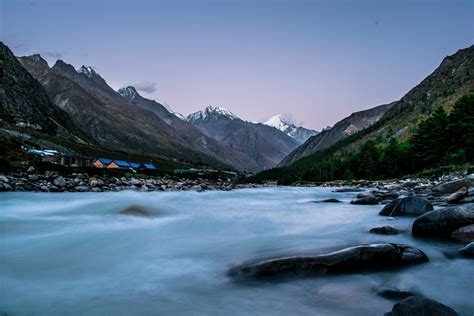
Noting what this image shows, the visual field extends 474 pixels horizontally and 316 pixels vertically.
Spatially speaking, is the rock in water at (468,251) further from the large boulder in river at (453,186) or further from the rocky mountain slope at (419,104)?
the rocky mountain slope at (419,104)

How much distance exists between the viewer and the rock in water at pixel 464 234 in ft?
30.6

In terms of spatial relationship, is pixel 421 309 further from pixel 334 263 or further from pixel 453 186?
pixel 453 186

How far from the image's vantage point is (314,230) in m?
13.3

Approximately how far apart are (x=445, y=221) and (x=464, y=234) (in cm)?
73

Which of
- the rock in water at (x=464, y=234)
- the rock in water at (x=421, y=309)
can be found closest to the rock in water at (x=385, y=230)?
the rock in water at (x=464, y=234)

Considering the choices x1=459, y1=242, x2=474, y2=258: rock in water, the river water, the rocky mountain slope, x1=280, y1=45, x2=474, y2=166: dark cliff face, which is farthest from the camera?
x1=280, y1=45, x2=474, y2=166: dark cliff face

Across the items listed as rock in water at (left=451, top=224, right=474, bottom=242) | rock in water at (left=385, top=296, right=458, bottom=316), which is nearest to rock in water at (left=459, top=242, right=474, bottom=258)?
rock in water at (left=451, top=224, right=474, bottom=242)

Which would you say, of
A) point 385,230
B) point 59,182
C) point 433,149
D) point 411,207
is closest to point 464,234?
point 385,230

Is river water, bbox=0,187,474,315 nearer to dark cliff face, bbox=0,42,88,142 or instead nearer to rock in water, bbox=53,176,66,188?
rock in water, bbox=53,176,66,188

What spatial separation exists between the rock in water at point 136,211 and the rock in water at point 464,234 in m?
13.9

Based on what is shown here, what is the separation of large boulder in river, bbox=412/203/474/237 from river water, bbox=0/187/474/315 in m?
0.63

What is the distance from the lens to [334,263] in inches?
290

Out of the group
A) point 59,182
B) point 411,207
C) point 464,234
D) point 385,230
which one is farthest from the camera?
point 59,182

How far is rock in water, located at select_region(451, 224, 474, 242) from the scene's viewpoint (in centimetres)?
933
